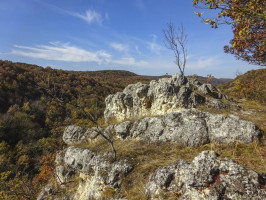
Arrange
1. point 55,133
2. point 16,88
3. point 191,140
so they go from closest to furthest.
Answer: point 191,140, point 55,133, point 16,88

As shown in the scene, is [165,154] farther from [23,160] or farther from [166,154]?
[23,160]

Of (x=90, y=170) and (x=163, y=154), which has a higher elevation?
(x=163, y=154)

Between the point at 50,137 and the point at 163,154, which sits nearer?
the point at 163,154

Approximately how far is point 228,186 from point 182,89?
20.5 feet

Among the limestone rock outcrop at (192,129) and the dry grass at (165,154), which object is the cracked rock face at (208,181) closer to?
the dry grass at (165,154)

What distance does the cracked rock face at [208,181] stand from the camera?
3986 millimetres

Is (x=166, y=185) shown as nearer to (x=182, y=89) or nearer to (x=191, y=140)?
(x=191, y=140)

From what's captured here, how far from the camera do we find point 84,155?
920 centimetres

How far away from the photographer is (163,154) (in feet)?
24.4

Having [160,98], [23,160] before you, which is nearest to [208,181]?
[160,98]

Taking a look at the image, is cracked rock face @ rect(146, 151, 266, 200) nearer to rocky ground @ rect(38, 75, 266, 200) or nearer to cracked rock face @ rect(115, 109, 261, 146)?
rocky ground @ rect(38, 75, 266, 200)

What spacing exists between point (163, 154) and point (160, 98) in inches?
150

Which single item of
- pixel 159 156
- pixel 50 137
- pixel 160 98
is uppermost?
pixel 160 98

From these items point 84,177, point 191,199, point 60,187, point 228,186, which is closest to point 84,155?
point 84,177
